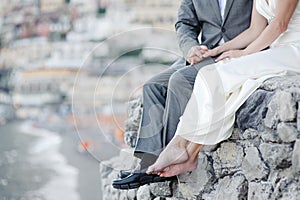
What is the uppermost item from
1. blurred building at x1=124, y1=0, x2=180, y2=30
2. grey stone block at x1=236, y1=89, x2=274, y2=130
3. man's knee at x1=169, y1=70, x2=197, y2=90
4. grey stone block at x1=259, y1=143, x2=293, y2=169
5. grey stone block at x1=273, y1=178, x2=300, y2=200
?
blurred building at x1=124, y1=0, x2=180, y2=30

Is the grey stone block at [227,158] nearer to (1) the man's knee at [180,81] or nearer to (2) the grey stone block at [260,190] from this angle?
(2) the grey stone block at [260,190]

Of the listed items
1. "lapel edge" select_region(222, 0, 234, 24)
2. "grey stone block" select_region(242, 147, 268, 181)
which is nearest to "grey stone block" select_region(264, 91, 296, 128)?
"grey stone block" select_region(242, 147, 268, 181)

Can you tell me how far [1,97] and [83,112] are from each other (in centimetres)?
478

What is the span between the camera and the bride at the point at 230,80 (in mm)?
1837

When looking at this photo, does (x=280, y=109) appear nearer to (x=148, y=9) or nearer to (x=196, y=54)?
(x=196, y=54)

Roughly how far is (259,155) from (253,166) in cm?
4

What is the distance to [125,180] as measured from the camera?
2.11m

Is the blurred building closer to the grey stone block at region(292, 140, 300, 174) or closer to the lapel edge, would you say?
the lapel edge

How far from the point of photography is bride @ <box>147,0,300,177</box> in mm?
1837

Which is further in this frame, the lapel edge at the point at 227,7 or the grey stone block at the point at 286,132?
the lapel edge at the point at 227,7

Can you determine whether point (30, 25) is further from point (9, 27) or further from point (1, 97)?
point (1, 97)

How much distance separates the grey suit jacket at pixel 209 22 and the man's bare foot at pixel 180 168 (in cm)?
43

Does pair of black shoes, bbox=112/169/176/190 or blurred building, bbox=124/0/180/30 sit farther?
blurred building, bbox=124/0/180/30

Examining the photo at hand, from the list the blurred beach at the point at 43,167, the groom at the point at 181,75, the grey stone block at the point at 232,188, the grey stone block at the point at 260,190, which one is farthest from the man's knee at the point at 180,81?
the blurred beach at the point at 43,167
